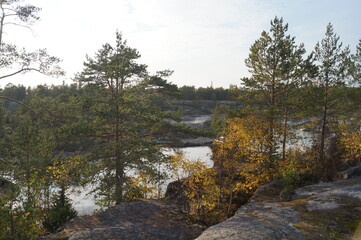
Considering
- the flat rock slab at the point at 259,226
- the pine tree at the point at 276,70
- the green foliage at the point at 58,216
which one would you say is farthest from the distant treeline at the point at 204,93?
the flat rock slab at the point at 259,226

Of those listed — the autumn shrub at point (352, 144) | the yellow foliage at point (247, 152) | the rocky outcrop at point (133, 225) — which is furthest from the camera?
the autumn shrub at point (352, 144)

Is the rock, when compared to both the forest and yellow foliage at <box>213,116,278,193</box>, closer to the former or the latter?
the forest

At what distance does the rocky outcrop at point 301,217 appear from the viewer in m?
7.38

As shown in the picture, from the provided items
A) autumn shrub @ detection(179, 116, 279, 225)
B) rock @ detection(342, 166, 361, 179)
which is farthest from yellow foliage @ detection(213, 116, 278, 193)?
rock @ detection(342, 166, 361, 179)

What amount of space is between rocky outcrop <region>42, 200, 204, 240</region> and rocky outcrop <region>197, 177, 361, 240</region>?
283 cm

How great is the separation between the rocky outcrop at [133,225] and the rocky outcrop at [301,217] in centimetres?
283

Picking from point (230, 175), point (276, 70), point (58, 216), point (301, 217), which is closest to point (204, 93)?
point (276, 70)

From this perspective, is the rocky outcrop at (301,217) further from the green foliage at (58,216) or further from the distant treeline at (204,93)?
the distant treeline at (204,93)

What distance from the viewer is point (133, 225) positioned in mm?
10945

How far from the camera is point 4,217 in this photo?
23.1 feet

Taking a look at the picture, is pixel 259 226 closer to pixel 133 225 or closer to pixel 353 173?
pixel 133 225

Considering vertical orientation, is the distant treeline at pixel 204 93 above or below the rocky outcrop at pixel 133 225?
above

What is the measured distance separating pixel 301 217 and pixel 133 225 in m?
6.73

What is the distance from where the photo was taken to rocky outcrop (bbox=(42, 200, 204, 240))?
991 centimetres
